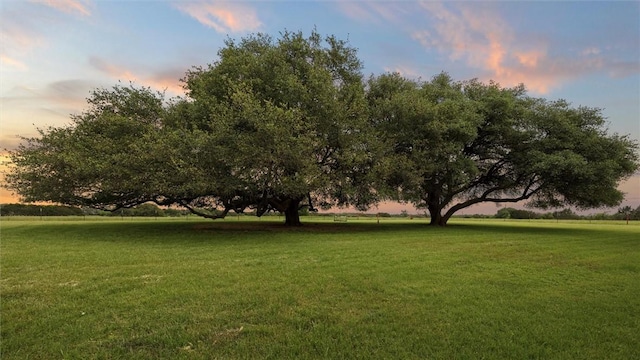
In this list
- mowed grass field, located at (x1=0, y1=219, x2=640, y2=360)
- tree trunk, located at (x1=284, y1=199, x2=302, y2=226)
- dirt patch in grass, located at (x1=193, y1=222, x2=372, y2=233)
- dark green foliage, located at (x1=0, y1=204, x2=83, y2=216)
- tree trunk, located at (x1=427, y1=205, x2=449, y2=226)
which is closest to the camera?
mowed grass field, located at (x1=0, y1=219, x2=640, y2=360)

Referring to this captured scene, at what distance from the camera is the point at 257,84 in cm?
2322

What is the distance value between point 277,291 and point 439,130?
65.4ft

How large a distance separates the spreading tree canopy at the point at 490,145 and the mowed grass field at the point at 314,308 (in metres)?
13.5

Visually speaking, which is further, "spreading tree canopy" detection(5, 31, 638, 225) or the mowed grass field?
"spreading tree canopy" detection(5, 31, 638, 225)

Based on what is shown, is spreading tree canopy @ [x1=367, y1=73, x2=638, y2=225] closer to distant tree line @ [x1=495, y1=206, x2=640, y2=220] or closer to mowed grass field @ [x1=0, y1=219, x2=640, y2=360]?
mowed grass field @ [x1=0, y1=219, x2=640, y2=360]

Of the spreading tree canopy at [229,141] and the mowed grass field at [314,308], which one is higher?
the spreading tree canopy at [229,141]

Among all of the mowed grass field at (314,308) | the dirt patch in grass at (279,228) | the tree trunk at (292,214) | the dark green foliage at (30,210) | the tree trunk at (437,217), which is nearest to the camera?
the mowed grass field at (314,308)

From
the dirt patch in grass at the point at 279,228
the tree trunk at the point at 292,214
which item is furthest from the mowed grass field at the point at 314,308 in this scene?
the tree trunk at the point at 292,214

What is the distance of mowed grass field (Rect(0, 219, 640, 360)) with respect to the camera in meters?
5.59

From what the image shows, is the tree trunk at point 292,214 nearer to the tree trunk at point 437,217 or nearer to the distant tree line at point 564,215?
the tree trunk at point 437,217

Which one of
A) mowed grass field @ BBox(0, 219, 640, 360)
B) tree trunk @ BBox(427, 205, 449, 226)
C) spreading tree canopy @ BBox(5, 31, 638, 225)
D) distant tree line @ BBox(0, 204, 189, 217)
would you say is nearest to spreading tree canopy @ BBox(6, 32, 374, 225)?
spreading tree canopy @ BBox(5, 31, 638, 225)

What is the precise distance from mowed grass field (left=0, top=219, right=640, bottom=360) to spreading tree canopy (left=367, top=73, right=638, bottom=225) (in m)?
13.5

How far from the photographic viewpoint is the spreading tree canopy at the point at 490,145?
85.0 feet

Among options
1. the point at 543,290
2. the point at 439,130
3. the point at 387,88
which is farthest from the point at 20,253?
the point at 387,88
